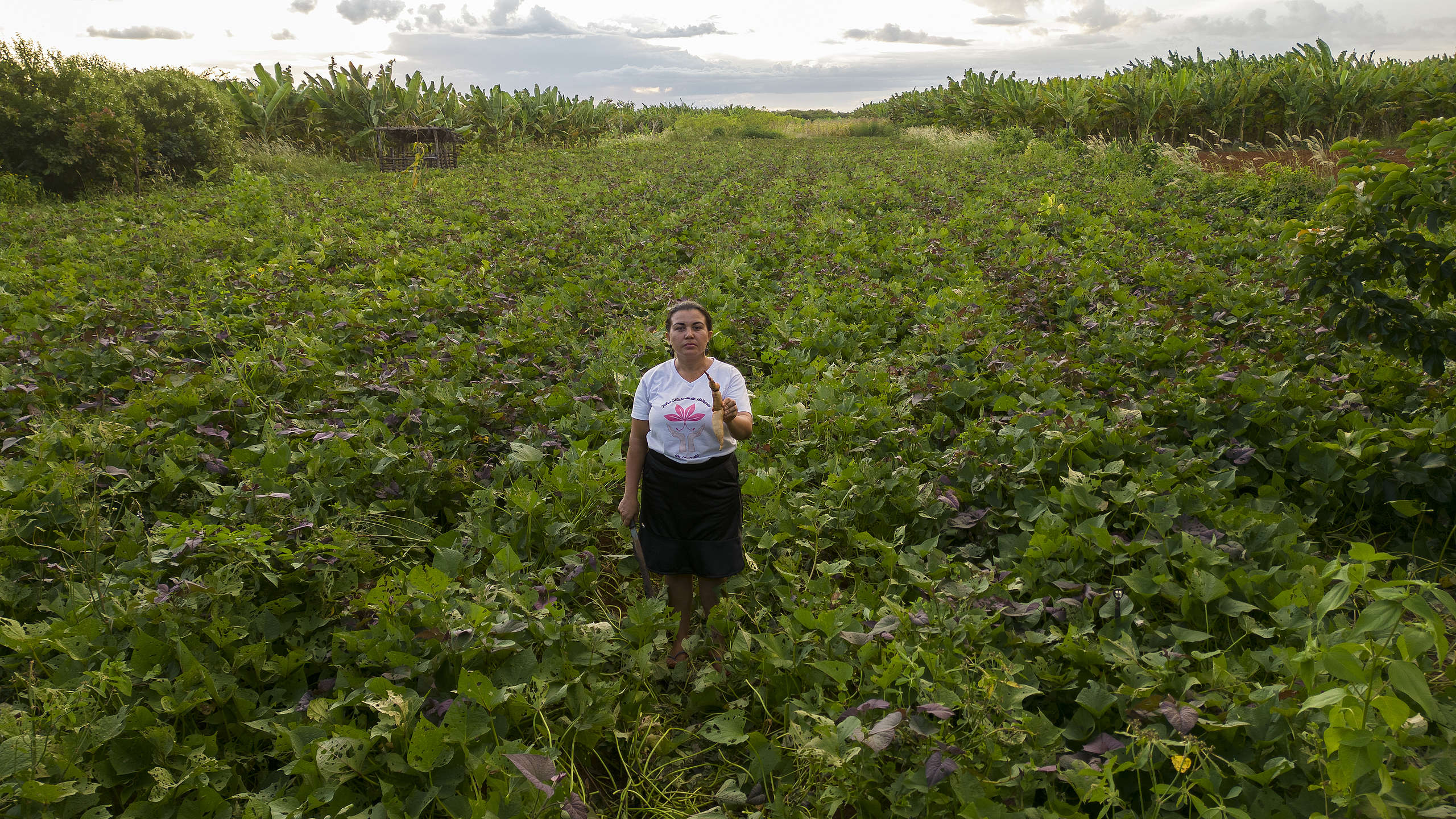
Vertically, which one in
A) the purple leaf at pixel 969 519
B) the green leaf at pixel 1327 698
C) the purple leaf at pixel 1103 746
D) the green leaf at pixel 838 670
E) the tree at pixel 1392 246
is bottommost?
the purple leaf at pixel 1103 746

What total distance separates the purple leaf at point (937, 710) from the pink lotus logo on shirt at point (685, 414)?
1.45 meters

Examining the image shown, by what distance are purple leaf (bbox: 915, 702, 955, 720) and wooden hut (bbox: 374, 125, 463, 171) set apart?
2343 cm

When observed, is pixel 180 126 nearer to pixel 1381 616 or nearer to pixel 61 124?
pixel 61 124

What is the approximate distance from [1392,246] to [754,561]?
13.2 feet

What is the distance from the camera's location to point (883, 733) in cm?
233

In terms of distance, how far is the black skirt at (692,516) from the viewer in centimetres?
330

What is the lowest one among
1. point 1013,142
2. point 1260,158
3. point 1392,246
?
point 1392,246

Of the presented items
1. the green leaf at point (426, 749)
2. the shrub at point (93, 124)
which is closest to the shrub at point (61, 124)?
the shrub at point (93, 124)

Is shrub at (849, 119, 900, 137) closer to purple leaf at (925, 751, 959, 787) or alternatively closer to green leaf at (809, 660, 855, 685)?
green leaf at (809, 660, 855, 685)

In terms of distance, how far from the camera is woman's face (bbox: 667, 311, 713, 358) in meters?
3.22

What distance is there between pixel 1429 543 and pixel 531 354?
19.2ft

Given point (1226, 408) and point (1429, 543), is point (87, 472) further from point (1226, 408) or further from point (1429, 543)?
point (1429, 543)

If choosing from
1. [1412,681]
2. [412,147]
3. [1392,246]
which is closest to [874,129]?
[412,147]

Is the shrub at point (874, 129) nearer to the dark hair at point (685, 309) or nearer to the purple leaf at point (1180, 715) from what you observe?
the dark hair at point (685, 309)
